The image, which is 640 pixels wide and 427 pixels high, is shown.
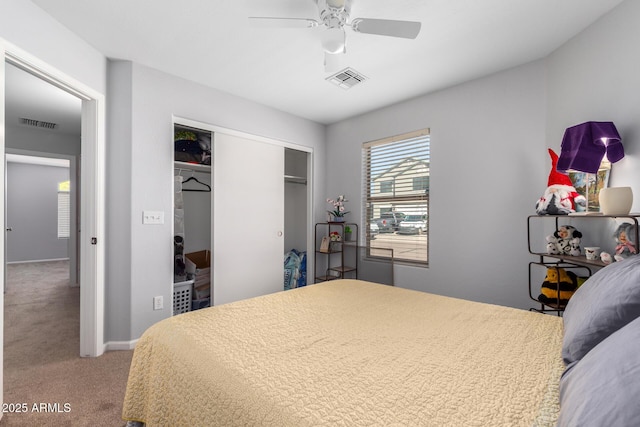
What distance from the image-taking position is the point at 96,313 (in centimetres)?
245

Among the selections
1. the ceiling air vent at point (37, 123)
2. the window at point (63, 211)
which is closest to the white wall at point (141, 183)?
the ceiling air vent at point (37, 123)

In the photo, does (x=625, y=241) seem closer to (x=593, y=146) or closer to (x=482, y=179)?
(x=593, y=146)

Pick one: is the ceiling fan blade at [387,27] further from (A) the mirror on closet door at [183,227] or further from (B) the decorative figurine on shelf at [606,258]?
(A) the mirror on closet door at [183,227]

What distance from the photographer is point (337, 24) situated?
184 centimetres

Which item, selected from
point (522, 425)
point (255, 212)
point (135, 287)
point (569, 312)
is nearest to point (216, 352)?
point (522, 425)

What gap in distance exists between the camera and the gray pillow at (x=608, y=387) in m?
0.50

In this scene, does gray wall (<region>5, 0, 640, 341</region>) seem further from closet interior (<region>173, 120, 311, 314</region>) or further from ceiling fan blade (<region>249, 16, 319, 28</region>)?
ceiling fan blade (<region>249, 16, 319, 28</region>)

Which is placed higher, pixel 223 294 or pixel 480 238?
pixel 480 238

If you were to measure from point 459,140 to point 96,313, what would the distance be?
363cm

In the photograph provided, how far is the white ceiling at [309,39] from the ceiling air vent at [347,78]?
84mm

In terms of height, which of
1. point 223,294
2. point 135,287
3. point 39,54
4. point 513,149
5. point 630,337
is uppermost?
point 39,54

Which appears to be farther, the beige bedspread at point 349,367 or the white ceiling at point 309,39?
the white ceiling at point 309,39

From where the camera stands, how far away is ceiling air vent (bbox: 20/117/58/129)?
421cm

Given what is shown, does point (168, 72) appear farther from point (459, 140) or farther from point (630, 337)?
point (630, 337)
